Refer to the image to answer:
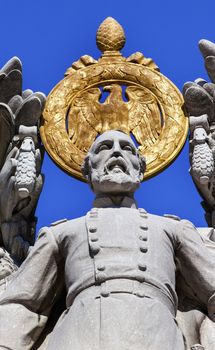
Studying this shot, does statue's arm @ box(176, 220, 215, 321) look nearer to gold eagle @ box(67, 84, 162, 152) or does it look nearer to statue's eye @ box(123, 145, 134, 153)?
statue's eye @ box(123, 145, 134, 153)

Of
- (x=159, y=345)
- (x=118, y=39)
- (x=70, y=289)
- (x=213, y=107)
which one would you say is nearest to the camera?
(x=159, y=345)

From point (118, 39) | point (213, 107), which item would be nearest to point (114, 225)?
point (213, 107)

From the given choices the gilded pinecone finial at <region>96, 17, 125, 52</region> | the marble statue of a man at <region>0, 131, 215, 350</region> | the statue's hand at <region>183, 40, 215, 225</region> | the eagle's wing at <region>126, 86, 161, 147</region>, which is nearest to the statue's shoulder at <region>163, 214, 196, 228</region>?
the marble statue of a man at <region>0, 131, 215, 350</region>

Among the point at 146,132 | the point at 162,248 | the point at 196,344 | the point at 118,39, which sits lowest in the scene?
the point at 196,344

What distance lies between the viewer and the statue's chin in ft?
37.1

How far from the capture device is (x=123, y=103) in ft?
44.9

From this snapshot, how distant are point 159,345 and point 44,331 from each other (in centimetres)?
123

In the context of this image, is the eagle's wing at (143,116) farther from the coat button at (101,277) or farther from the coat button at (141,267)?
the coat button at (101,277)

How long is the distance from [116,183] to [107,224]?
0.49m

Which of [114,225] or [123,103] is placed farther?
[123,103]

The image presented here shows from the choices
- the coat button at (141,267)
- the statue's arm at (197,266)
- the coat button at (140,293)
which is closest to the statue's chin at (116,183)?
the statue's arm at (197,266)

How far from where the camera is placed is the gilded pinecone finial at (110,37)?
1407 centimetres

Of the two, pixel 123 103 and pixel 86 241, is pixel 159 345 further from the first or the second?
pixel 123 103

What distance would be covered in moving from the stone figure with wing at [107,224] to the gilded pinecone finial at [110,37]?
2 centimetres
